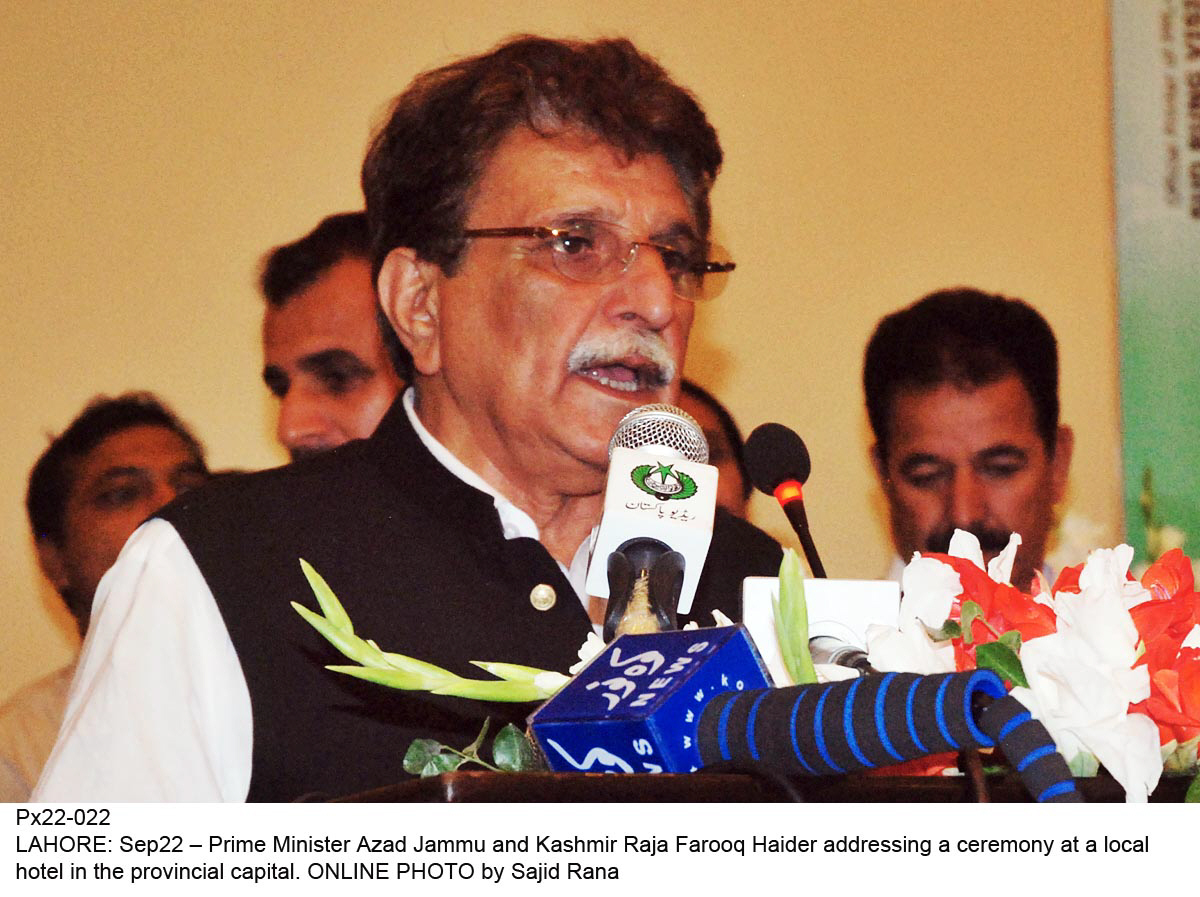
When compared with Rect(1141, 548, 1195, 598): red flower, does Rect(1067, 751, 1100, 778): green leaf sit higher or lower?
lower

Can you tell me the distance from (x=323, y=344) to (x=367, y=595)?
4.17ft

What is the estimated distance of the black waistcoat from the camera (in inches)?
68.2

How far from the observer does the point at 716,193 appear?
3305 mm

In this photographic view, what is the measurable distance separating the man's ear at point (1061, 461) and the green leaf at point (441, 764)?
2446 millimetres

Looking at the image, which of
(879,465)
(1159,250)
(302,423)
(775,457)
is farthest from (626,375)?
(1159,250)

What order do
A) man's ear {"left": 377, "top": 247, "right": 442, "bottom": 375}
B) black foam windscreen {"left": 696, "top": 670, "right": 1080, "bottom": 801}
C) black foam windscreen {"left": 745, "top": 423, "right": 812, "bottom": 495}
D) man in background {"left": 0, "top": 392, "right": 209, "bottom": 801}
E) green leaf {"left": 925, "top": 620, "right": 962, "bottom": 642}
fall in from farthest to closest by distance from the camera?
man in background {"left": 0, "top": 392, "right": 209, "bottom": 801}
man's ear {"left": 377, "top": 247, "right": 442, "bottom": 375}
black foam windscreen {"left": 745, "top": 423, "right": 812, "bottom": 495}
green leaf {"left": 925, "top": 620, "right": 962, "bottom": 642}
black foam windscreen {"left": 696, "top": 670, "right": 1080, "bottom": 801}

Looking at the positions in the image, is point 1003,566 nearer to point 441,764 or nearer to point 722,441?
point 441,764

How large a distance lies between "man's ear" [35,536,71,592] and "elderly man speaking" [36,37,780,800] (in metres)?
1.11

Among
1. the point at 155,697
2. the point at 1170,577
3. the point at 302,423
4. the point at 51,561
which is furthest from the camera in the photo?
the point at 302,423

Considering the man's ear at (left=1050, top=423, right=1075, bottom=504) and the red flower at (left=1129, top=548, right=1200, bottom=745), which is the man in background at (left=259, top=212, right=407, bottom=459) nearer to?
the man's ear at (left=1050, top=423, right=1075, bottom=504)

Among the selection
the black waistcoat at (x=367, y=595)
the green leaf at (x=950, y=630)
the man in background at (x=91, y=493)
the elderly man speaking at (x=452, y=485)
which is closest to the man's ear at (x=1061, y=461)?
the elderly man speaking at (x=452, y=485)

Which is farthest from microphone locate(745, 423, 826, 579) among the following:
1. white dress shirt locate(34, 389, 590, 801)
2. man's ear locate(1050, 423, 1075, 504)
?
man's ear locate(1050, 423, 1075, 504)

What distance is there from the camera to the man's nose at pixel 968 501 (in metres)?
3.17
